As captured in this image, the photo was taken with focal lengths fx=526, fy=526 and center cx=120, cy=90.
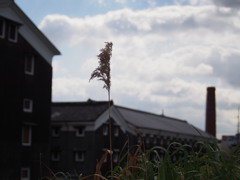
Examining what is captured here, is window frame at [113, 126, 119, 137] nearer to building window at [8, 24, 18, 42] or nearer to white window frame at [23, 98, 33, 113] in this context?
white window frame at [23, 98, 33, 113]

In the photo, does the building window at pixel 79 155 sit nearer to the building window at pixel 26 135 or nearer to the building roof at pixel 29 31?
the building window at pixel 26 135

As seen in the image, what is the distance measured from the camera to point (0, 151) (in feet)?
109

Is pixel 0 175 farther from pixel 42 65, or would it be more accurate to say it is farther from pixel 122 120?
pixel 122 120

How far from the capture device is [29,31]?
124ft

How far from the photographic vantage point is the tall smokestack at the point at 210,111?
69.1 m

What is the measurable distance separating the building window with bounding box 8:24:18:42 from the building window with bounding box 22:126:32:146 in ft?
20.3

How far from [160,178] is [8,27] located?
33.2m

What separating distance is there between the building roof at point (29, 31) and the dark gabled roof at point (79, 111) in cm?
1073

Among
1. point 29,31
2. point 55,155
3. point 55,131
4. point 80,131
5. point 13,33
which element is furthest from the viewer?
point 55,131

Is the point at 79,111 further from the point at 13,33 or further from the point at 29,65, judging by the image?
the point at 13,33

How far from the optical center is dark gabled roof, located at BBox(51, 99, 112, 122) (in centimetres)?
4928

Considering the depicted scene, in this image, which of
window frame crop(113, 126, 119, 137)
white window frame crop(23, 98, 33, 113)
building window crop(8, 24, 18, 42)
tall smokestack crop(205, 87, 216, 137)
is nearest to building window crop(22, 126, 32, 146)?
white window frame crop(23, 98, 33, 113)

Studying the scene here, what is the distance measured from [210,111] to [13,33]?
3895 centimetres

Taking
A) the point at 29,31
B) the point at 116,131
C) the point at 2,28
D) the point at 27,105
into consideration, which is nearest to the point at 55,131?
the point at 116,131
